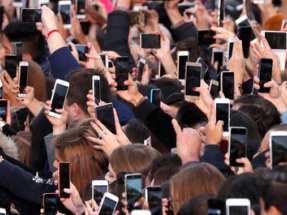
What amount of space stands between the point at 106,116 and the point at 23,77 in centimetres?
124

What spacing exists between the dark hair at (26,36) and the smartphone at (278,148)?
373cm

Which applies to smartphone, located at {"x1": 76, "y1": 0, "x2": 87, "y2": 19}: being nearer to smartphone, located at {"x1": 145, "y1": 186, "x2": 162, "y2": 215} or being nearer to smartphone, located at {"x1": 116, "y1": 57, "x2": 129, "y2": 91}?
smartphone, located at {"x1": 116, "y1": 57, "x2": 129, "y2": 91}

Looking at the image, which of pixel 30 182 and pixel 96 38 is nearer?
pixel 30 182

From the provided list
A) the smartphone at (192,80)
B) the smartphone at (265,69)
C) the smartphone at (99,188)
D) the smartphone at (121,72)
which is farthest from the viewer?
the smartphone at (121,72)

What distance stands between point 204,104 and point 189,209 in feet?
4.29

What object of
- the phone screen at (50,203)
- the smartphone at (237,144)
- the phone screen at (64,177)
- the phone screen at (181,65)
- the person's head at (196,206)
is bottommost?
the phone screen at (50,203)

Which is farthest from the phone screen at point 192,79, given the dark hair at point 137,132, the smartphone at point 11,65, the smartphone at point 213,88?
the smartphone at point 11,65

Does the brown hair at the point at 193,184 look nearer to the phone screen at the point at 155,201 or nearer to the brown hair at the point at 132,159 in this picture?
the phone screen at the point at 155,201

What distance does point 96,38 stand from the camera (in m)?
6.93

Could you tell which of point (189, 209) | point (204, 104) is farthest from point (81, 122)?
point (189, 209)

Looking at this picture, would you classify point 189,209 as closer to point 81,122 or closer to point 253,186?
point 253,186

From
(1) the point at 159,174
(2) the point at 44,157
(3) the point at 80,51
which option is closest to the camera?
(1) the point at 159,174

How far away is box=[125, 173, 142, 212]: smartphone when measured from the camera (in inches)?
91.7

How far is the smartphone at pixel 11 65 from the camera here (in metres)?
4.68
